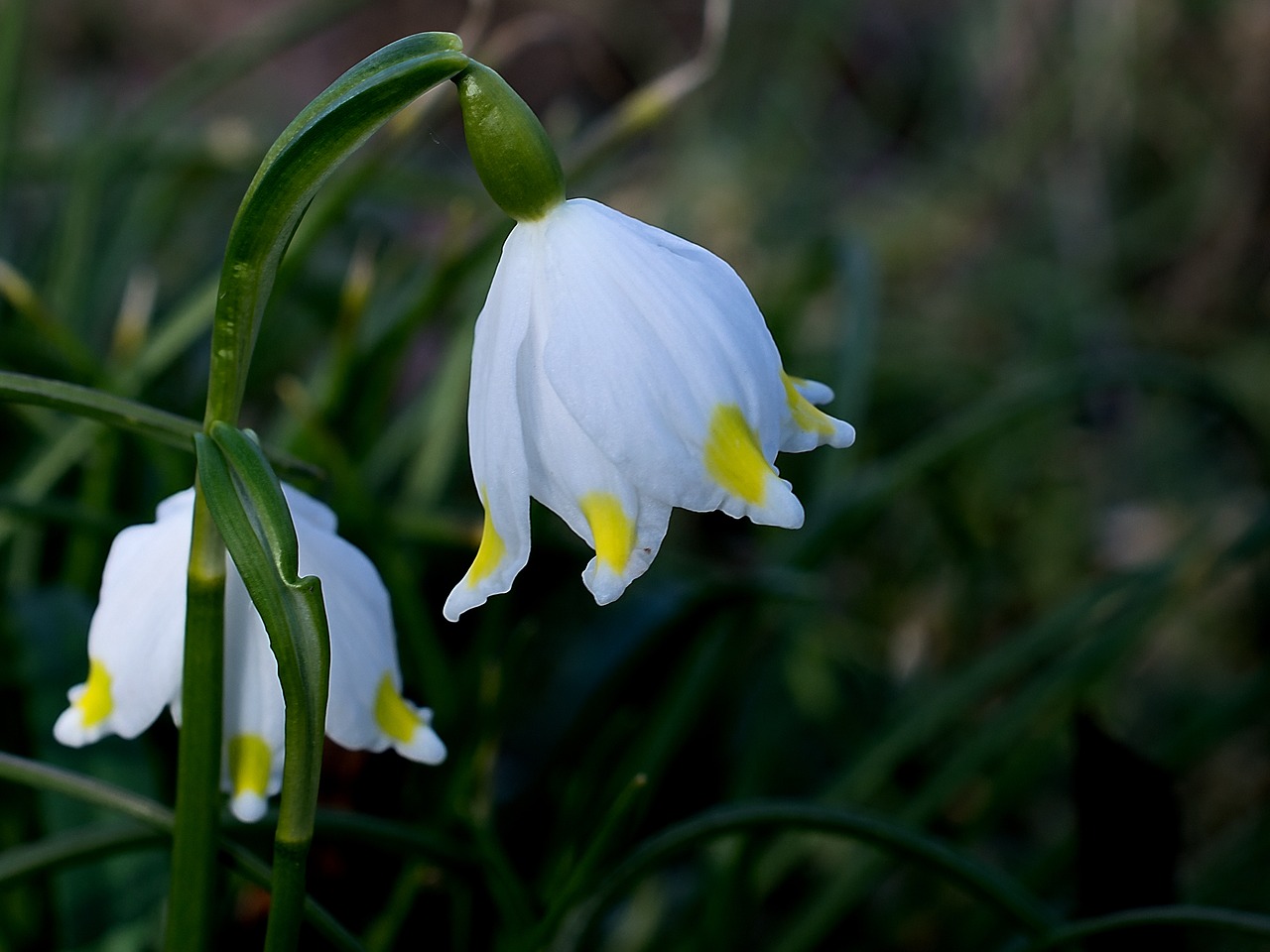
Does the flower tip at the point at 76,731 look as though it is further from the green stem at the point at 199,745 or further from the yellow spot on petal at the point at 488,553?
the yellow spot on petal at the point at 488,553

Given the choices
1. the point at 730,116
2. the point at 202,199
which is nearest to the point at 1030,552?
the point at 202,199

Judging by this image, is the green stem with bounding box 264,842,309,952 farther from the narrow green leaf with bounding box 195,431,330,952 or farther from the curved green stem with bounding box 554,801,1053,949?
the curved green stem with bounding box 554,801,1053,949

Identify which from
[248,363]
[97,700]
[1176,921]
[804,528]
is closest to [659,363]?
[248,363]

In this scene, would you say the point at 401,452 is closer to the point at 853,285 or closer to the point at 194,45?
the point at 853,285

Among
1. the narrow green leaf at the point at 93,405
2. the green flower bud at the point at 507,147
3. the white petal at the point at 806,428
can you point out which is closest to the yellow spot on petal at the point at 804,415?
the white petal at the point at 806,428

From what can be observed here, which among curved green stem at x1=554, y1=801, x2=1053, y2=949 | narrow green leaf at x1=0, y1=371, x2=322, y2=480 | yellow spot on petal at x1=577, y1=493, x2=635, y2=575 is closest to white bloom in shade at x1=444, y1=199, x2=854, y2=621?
yellow spot on petal at x1=577, y1=493, x2=635, y2=575
